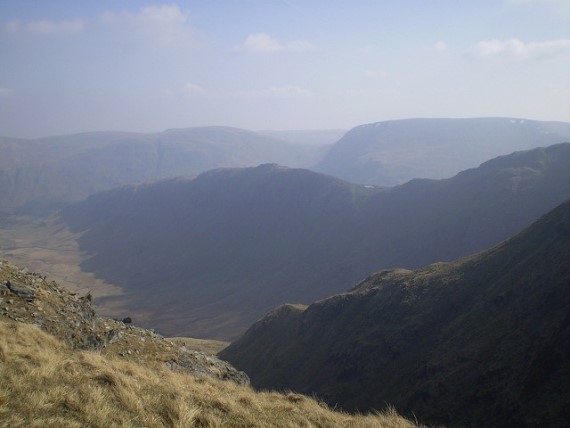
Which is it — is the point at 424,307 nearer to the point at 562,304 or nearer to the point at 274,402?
the point at 562,304

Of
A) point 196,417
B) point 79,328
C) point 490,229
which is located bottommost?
point 490,229

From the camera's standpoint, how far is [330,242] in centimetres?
16012

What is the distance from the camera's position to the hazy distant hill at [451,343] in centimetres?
2798

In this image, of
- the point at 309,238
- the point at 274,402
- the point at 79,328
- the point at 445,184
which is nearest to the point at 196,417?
the point at 274,402

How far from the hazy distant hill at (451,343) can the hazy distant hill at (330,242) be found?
61.7 m

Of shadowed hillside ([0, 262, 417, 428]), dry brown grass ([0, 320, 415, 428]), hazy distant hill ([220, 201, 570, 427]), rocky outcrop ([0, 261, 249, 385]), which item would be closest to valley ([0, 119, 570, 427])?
hazy distant hill ([220, 201, 570, 427])

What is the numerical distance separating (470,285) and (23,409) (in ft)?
147

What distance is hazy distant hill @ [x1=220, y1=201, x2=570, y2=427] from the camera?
27984 mm

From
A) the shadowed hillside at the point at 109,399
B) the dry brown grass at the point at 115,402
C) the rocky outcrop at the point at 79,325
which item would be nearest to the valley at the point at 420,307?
the rocky outcrop at the point at 79,325

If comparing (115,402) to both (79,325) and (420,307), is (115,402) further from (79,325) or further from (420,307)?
(420,307)

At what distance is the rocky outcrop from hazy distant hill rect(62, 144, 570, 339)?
94.7 meters

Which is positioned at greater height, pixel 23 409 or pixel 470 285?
pixel 23 409

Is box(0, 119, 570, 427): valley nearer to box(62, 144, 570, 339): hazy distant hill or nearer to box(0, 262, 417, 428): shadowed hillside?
box(62, 144, 570, 339): hazy distant hill

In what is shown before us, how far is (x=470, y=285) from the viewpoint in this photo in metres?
44.8
